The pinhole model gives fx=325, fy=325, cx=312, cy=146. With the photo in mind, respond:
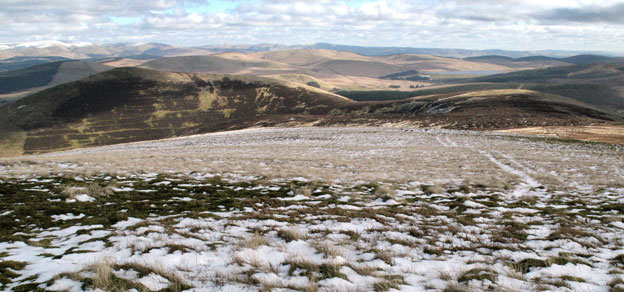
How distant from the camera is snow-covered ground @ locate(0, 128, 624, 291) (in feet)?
19.9

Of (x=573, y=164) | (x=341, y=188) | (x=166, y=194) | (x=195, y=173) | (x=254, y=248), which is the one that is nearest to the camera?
(x=254, y=248)

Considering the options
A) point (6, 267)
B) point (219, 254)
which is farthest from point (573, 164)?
point (6, 267)

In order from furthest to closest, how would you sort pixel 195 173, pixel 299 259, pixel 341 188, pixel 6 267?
pixel 195 173 → pixel 341 188 → pixel 299 259 → pixel 6 267

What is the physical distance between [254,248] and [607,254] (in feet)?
27.3

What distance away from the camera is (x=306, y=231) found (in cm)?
905

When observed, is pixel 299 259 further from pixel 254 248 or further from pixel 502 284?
pixel 502 284

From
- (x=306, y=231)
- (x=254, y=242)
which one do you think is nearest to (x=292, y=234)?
(x=306, y=231)

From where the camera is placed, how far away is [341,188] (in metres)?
15.9

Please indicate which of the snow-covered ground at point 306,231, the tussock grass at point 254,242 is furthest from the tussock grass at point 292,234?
the tussock grass at point 254,242

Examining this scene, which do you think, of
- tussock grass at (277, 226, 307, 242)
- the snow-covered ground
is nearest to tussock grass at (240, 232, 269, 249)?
the snow-covered ground

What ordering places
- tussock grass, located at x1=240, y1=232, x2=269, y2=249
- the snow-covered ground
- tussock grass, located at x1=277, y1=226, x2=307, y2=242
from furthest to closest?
tussock grass, located at x1=277, y1=226, x2=307, y2=242
tussock grass, located at x1=240, y1=232, x2=269, y2=249
the snow-covered ground

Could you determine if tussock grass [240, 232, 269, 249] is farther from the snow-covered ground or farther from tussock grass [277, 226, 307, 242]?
tussock grass [277, 226, 307, 242]

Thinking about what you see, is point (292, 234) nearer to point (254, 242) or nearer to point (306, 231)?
point (306, 231)

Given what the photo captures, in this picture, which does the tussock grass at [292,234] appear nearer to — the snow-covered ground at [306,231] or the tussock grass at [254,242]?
the snow-covered ground at [306,231]
